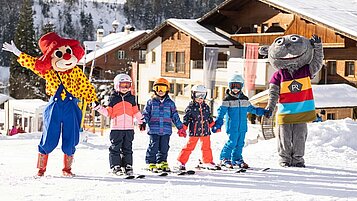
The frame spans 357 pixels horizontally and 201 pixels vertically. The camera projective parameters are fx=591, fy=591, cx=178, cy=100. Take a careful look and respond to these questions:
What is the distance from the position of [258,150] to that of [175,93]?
76.3 feet

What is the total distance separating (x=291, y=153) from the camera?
8.27 meters

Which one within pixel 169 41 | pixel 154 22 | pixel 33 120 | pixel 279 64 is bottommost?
pixel 33 120

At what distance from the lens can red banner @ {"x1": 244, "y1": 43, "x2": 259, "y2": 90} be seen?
989 inches

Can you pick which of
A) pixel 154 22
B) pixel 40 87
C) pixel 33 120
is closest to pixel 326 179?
pixel 33 120

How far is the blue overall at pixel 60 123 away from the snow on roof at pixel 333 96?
37.3ft

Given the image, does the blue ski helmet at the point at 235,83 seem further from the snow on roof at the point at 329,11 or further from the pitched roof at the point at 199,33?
the pitched roof at the point at 199,33

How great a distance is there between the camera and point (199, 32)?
30156mm

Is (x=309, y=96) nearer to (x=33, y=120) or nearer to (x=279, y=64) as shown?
(x=279, y=64)

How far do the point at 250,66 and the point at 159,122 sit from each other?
18.0 meters

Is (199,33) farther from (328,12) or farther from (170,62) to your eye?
(328,12)

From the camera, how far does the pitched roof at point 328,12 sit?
2236cm

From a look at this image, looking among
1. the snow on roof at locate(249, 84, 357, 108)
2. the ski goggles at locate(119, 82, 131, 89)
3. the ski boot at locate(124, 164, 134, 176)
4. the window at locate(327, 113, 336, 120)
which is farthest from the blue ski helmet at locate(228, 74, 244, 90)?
the window at locate(327, 113, 336, 120)

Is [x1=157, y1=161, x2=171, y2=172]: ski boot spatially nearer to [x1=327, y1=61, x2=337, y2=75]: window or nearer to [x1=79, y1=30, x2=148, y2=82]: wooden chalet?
[x1=327, y1=61, x2=337, y2=75]: window

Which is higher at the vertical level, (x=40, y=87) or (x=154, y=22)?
(x=154, y=22)
